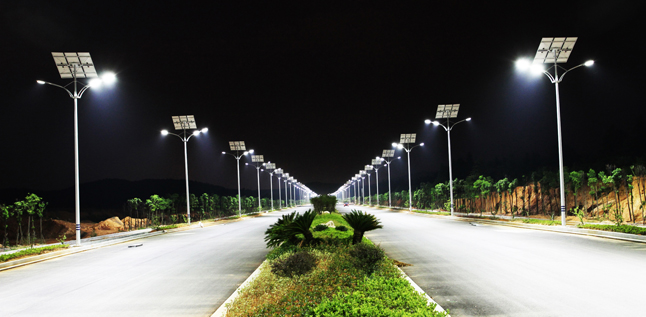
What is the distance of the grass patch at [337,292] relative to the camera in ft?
17.7

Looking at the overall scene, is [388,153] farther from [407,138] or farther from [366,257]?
[366,257]

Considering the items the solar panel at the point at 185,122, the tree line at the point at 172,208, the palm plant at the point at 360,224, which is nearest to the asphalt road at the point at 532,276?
the palm plant at the point at 360,224

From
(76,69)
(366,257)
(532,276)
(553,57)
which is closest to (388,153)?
(553,57)

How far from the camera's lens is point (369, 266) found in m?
8.99

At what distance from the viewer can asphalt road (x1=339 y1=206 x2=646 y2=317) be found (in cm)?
702

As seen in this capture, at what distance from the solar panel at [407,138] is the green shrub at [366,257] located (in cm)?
5181

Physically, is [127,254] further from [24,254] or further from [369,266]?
[369,266]

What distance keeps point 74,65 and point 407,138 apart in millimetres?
47039

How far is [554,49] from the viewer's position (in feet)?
77.9

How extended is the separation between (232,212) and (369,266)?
64029 mm

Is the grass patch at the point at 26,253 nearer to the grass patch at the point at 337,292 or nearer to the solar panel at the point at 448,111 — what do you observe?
the grass patch at the point at 337,292

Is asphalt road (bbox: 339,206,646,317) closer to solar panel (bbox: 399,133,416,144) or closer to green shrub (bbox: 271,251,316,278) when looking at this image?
green shrub (bbox: 271,251,316,278)

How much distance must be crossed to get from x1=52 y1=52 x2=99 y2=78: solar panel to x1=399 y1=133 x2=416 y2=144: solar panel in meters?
45.2

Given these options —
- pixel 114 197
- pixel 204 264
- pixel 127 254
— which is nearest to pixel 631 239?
pixel 204 264
